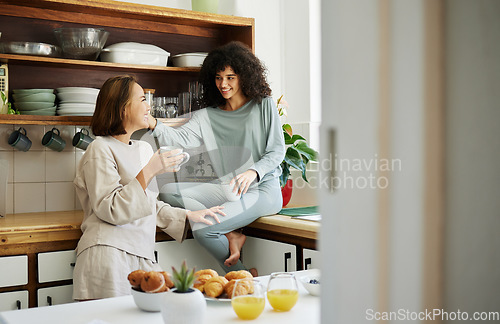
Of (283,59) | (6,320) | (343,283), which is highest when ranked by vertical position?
(283,59)

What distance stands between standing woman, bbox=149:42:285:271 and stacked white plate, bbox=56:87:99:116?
1.21 ft

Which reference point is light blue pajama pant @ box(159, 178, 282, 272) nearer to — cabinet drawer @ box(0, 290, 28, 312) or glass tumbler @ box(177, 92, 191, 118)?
glass tumbler @ box(177, 92, 191, 118)

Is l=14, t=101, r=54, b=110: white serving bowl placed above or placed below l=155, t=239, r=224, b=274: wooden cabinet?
above

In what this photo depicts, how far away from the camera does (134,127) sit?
2.57 m

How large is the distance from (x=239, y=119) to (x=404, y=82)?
8.54 feet

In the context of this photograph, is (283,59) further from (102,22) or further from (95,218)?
(95,218)

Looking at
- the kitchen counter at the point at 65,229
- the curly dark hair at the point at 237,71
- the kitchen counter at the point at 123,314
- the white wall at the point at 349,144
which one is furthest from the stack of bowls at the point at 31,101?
the white wall at the point at 349,144

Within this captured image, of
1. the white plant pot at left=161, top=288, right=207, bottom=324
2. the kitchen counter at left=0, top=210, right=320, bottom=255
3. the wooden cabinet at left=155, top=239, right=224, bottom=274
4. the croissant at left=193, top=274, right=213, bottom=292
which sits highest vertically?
the white plant pot at left=161, top=288, right=207, bottom=324

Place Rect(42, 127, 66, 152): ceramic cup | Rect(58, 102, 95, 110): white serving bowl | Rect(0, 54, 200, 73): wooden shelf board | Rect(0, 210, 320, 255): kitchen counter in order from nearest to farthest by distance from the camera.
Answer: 1. Rect(0, 210, 320, 255): kitchen counter
2. Rect(0, 54, 200, 73): wooden shelf board
3. Rect(58, 102, 95, 110): white serving bowl
4. Rect(42, 127, 66, 152): ceramic cup

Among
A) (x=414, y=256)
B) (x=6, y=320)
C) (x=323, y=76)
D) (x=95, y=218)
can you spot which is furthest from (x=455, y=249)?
(x=95, y=218)

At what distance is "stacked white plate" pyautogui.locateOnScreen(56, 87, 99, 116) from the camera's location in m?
2.86

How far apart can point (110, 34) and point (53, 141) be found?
0.73 metres

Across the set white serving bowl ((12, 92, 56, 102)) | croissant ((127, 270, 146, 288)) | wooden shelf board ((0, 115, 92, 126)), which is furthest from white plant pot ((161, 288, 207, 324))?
white serving bowl ((12, 92, 56, 102))

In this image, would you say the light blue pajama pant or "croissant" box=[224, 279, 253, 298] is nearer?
"croissant" box=[224, 279, 253, 298]
